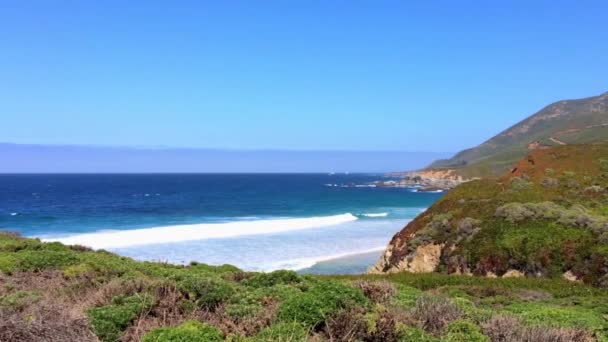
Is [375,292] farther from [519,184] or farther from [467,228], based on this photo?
[519,184]

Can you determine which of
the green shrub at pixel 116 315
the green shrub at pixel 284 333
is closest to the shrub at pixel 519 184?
the green shrub at pixel 284 333

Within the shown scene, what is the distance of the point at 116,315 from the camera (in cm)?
642

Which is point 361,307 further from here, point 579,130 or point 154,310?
point 579,130

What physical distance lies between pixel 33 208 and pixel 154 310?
7385cm

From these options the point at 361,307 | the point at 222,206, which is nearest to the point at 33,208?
the point at 222,206

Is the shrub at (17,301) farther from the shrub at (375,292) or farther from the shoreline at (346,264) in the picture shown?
the shoreline at (346,264)

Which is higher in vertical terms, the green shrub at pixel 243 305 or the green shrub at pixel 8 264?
the green shrub at pixel 243 305

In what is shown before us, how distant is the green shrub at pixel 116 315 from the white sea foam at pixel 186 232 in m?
33.8

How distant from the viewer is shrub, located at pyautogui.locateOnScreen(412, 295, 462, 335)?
7.04 metres

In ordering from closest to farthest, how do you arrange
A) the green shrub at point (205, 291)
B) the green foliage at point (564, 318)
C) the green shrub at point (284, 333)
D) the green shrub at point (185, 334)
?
the green shrub at point (185, 334), the green shrub at point (284, 333), the green shrub at point (205, 291), the green foliage at point (564, 318)

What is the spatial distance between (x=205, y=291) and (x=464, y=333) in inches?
148

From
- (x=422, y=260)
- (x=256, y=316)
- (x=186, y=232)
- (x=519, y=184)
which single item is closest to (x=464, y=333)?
(x=256, y=316)

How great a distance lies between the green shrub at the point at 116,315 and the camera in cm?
614

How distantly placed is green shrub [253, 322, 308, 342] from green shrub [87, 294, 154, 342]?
1797mm
